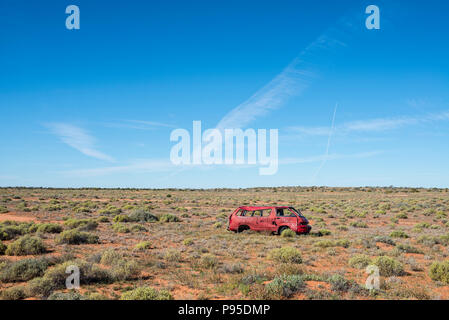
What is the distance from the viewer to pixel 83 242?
14859 mm

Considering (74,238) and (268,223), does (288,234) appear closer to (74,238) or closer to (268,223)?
(268,223)

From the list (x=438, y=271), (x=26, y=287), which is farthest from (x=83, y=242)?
(x=438, y=271)

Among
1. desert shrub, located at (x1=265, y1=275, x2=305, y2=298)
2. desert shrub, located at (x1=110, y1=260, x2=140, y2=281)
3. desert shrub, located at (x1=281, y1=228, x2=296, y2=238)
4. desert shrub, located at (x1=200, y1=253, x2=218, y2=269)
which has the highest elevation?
desert shrub, located at (x1=265, y1=275, x2=305, y2=298)

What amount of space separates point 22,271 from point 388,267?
1229 cm

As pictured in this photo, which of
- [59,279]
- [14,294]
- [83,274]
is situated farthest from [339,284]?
[14,294]

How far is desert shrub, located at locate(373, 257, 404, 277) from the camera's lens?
955 cm

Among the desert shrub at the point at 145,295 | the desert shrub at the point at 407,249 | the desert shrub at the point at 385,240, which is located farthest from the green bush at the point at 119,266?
the desert shrub at the point at 385,240

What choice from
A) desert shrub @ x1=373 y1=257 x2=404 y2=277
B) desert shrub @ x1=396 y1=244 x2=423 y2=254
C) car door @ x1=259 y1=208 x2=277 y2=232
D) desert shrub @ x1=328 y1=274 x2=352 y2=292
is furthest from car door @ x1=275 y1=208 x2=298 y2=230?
desert shrub @ x1=328 y1=274 x2=352 y2=292

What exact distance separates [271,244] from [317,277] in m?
6.00

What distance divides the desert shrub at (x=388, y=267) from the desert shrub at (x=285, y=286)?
12.2ft

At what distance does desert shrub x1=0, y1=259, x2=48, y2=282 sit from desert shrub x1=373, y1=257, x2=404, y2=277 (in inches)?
455

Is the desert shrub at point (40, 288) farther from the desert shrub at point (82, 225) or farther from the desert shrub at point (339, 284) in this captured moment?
the desert shrub at point (82, 225)

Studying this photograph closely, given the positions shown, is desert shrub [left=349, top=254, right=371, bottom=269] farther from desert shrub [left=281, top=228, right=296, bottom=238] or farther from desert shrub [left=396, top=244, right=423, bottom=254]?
desert shrub [left=281, top=228, right=296, bottom=238]
